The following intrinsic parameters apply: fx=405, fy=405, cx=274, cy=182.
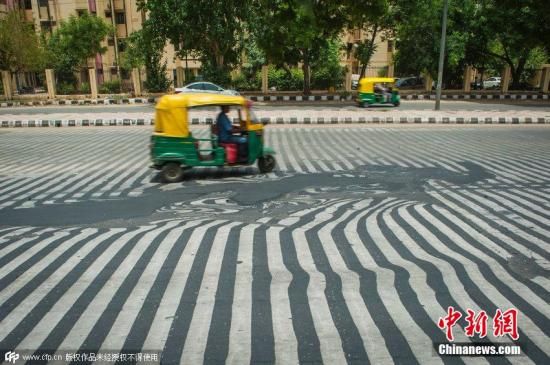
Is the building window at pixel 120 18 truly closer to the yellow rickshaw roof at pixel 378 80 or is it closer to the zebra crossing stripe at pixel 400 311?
the yellow rickshaw roof at pixel 378 80

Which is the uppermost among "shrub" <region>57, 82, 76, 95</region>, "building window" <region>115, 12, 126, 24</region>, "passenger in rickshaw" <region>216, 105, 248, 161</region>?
"building window" <region>115, 12, 126, 24</region>

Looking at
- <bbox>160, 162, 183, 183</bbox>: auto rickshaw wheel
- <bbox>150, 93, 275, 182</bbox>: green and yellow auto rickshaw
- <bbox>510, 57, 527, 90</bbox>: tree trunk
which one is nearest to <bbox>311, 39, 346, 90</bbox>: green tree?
<bbox>510, 57, 527, 90</bbox>: tree trunk

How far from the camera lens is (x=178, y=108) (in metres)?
8.43

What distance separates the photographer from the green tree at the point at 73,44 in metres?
37.1

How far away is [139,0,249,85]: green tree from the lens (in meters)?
24.3

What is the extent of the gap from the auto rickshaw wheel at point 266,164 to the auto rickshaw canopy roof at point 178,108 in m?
1.39

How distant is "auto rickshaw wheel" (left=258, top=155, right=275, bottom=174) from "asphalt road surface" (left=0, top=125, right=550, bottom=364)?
12.7 inches

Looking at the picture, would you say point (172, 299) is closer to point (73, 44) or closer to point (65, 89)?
point (65, 89)

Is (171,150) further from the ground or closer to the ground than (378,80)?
closer to the ground

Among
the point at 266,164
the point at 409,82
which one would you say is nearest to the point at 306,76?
the point at 409,82

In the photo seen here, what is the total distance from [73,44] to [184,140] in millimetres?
35680

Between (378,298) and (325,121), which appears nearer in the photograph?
(378,298)

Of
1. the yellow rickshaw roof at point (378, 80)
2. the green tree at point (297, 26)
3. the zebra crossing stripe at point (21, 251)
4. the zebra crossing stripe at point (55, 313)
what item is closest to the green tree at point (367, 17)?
the green tree at point (297, 26)

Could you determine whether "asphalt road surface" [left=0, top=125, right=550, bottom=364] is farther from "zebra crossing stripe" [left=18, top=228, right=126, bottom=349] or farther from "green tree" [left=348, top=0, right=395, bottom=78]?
"green tree" [left=348, top=0, right=395, bottom=78]
